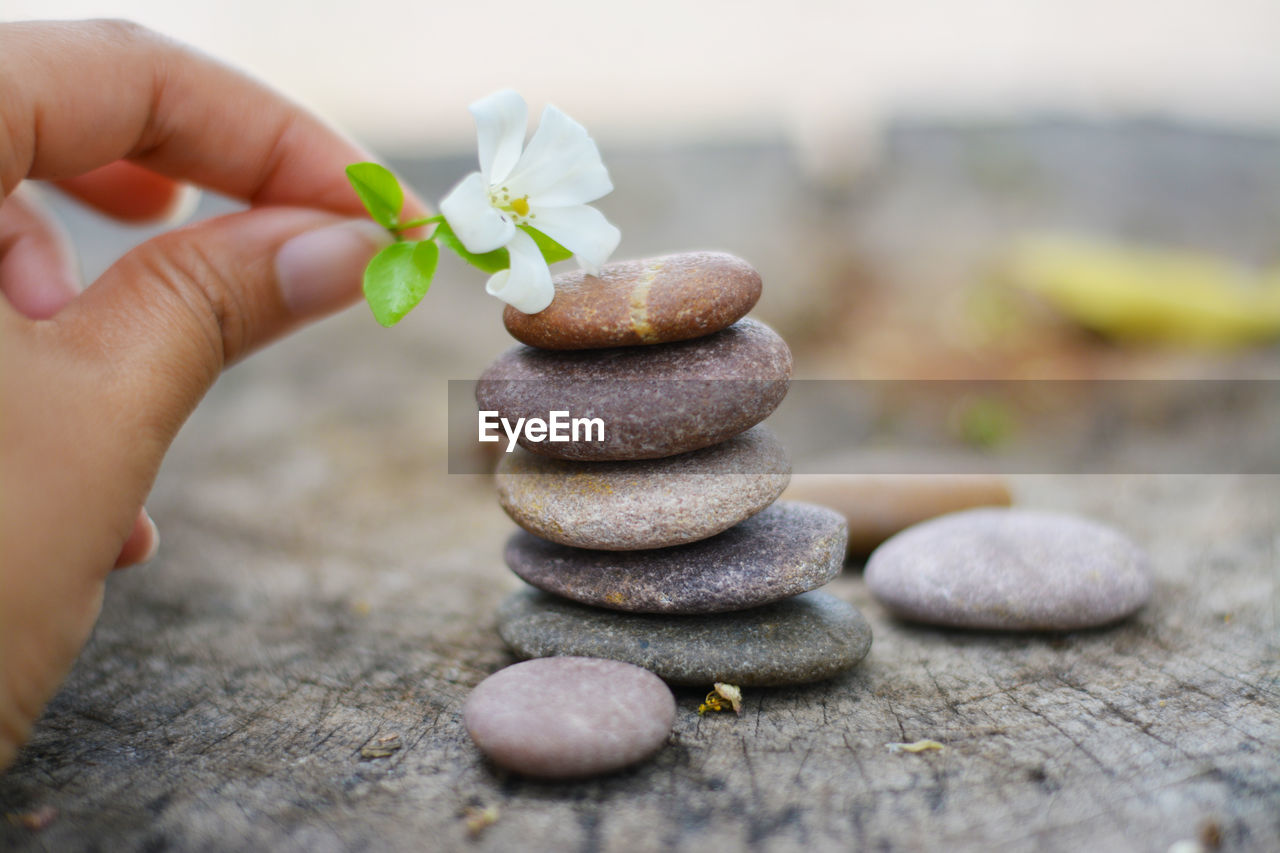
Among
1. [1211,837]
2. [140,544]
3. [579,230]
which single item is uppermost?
[579,230]

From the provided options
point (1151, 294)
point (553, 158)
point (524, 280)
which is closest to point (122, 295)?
point (524, 280)

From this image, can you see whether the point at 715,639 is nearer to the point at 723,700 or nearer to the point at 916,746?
the point at 723,700

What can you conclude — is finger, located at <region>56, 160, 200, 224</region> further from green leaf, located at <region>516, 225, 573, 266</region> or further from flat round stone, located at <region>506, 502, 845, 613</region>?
flat round stone, located at <region>506, 502, 845, 613</region>

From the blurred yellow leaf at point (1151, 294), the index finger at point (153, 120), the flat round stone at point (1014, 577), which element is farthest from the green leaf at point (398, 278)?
the blurred yellow leaf at point (1151, 294)

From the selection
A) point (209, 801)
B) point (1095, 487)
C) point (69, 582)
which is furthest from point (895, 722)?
point (1095, 487)

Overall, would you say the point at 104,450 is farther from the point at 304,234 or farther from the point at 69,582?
the point at 304,234

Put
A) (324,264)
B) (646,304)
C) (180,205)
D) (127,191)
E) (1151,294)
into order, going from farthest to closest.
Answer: (1151,294)
(180,205)
(127,191)
(324,264)
(646,304)

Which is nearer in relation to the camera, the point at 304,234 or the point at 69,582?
the point at 69,582
